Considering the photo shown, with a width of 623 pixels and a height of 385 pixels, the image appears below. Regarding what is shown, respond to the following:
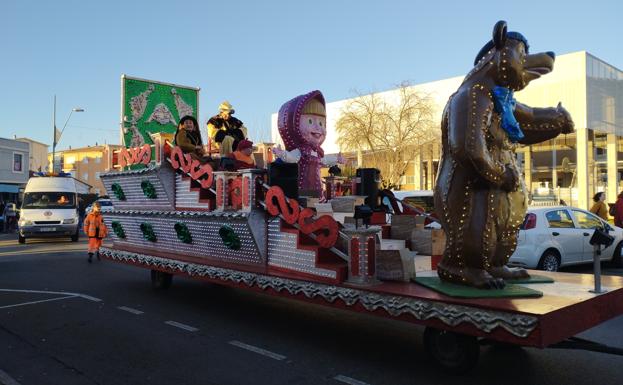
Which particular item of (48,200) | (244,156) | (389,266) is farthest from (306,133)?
(48,200)

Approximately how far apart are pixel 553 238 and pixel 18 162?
148 ft

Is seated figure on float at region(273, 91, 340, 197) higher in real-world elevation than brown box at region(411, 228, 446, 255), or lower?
higher

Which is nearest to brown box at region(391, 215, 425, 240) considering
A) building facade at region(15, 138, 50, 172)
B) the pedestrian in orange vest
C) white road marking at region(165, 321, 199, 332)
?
white road marking at region(165, 321, 199, 332)

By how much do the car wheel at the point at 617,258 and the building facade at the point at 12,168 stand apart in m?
→ 43.0

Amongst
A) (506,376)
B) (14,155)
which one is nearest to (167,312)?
(506,376)

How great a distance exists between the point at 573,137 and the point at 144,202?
3000cm

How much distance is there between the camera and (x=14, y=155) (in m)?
43.6

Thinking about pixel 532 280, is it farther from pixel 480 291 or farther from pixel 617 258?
pixel 617 258

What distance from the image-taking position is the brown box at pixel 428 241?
6.29 meters

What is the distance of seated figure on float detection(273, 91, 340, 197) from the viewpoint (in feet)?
24.1

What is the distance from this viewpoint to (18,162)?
44.1m

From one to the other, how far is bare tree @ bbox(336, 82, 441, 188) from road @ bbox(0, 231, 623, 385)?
20282 millimetres

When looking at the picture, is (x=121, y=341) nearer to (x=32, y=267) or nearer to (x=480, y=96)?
(x=480, y=96)

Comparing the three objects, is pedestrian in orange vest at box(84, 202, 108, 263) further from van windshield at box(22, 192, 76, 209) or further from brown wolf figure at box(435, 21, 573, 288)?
brown wolf figure at box(435, 21, 573, 288)
